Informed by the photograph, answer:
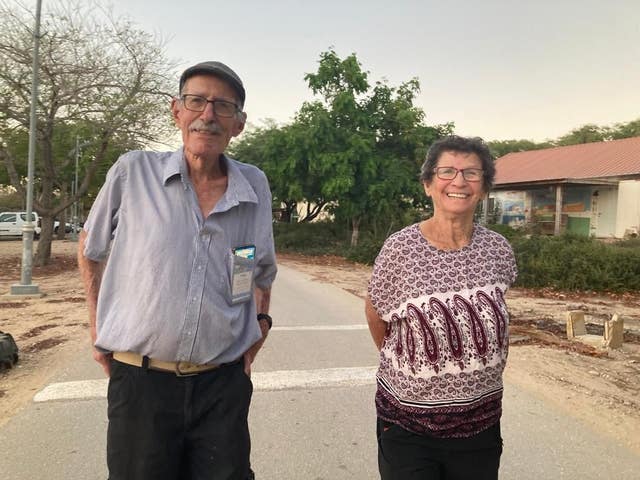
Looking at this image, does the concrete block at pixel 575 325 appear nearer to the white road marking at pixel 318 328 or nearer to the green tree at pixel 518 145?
the white road marking at pixel 318 328

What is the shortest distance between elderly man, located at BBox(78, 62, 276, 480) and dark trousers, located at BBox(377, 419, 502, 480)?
0.63m

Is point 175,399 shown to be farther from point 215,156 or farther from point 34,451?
point 34,451

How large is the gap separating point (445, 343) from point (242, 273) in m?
0.87

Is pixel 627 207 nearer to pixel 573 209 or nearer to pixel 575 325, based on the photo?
pixel 573 209

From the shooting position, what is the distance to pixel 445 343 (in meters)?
1.97

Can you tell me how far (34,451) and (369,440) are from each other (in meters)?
2.29

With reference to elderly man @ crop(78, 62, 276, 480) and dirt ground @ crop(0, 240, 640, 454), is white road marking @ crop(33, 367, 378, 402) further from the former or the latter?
elderly man @ crop(78, 62, 276, 480)

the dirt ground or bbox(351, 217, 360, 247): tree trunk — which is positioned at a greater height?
bbox(351, 217, 360, 247): tree trunk

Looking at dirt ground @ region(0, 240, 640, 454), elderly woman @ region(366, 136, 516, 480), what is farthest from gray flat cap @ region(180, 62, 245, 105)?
dirt ground @ region(0, 240, 640, 454)

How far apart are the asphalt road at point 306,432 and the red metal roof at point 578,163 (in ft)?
63.5

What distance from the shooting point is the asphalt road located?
10.3 feet

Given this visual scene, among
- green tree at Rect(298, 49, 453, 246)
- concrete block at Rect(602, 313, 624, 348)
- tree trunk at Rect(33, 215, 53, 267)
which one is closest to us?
concrete block at Rect(602, 313, 624, 348)

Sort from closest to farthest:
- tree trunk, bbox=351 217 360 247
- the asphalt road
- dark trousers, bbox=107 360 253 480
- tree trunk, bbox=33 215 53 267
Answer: dark trousers, bbox=107 360 253 480 < the asphalt road < tree trunk, bbox=33 215 53 267 < tree trunk, bbox=351 217 360 247

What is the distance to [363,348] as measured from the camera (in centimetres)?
620
